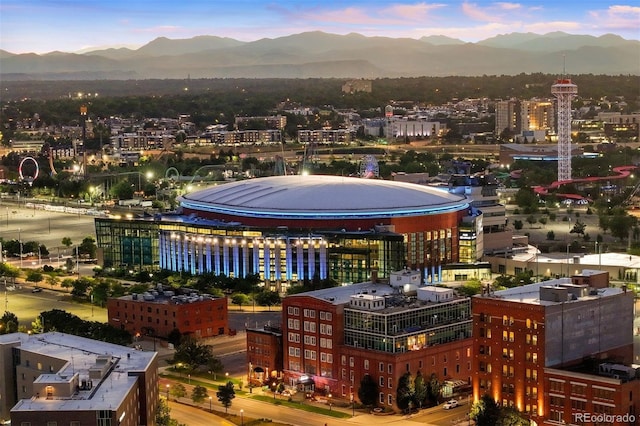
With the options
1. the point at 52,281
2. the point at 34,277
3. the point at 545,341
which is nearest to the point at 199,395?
the point at 545,341

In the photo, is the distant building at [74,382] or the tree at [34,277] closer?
the distant building at [74,382]

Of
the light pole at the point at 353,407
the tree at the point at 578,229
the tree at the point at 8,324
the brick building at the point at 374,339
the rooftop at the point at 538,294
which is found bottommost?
the tree at the point at 578,229

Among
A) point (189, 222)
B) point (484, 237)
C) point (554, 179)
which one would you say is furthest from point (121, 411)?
point (554, 179)

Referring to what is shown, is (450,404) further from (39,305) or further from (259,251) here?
(39,305)

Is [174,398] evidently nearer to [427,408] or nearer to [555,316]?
[427,408]

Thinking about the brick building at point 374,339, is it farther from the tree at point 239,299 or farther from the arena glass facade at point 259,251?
the arena glass facade at point 259,251

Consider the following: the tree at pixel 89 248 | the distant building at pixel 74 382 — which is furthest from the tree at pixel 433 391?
the tree at pixel 89 248
